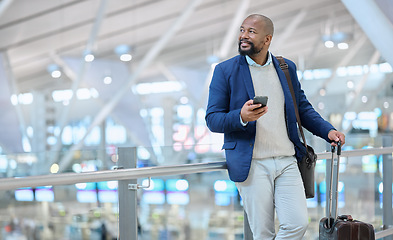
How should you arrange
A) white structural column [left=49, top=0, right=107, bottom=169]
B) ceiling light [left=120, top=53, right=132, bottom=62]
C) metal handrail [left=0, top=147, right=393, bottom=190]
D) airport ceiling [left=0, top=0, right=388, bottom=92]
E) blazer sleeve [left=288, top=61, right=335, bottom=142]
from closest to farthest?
metal handrail [left=0, top=147, right=393, bottom=190] < blazer sleeve [left=288, top=61, right=335, bottom=142] < airport ceiling [left=0, top=0, right=388, bottom=92] < white structural column [left=49, top=0, right=107, bottom=169] < ceiling light [left=120, top=53, right=132, bottom=62]

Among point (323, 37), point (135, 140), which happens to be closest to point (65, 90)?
point (135, 140)

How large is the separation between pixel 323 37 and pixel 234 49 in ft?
10.3

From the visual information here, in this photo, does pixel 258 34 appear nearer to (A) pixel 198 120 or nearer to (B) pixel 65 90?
(B) pixel 65 90

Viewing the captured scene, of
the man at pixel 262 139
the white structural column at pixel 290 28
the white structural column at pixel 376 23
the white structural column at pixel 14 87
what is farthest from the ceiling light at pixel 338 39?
the man at pixel 262 139

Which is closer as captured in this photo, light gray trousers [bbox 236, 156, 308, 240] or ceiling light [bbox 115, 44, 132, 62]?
light gray trousers [bbox 236, 156, 308, 240]

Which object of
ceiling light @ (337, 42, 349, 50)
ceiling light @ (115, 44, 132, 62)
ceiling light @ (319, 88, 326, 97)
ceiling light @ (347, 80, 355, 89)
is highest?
ceiling light @ (337, 42, 349, 50)

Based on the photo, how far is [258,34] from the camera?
325 cm

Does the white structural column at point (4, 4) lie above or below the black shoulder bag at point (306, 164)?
above

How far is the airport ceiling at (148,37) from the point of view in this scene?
47.1 feet

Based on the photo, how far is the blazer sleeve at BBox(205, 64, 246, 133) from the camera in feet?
10.2

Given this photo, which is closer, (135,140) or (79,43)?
(79,43)

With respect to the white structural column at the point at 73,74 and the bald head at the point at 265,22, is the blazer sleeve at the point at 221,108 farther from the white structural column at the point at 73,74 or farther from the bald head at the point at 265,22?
the white structural column at the point at 73,74

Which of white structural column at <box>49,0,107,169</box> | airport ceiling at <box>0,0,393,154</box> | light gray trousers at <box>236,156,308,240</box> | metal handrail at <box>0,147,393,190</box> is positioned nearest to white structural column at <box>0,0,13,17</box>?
airport ceiling at <box>0,0,393,154</box>

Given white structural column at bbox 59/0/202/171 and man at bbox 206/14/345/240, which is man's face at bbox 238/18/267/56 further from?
white structural column at bbox 59/0/202/171
